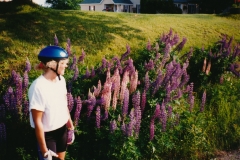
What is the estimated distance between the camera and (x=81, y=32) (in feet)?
27.0

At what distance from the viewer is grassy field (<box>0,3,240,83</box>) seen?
22.4 feet

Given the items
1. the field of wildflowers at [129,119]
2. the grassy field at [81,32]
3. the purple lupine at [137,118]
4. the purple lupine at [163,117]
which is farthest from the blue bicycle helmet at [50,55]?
the grassy field at [81,32]

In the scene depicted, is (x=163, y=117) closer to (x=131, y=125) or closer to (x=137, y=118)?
(x=137, y=118)

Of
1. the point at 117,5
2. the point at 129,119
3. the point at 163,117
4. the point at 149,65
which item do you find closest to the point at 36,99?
the point at 129,119

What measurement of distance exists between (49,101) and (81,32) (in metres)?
5.72

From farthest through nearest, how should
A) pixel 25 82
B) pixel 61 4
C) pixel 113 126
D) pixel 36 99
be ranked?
pixel 61 4, pixel 25 82, pixel 113 126, pixel 36 99

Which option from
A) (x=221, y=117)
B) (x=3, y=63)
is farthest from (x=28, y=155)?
(x=221, y=117)

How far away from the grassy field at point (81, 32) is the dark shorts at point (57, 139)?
2.79 m

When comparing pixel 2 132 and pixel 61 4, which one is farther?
pixel 61 4

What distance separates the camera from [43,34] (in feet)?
24.9

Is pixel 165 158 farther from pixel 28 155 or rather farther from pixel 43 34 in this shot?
pixel 43 34

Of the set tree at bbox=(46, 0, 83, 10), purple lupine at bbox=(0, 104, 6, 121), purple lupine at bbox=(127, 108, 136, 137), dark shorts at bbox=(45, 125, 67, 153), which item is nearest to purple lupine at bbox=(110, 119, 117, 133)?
purple lupine at bbox=(127, 108, 136, 137)

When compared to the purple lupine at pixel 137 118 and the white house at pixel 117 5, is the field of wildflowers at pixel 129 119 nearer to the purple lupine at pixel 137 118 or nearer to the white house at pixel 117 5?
the purple lupine at pixel 137 118

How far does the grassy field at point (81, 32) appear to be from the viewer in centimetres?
682
